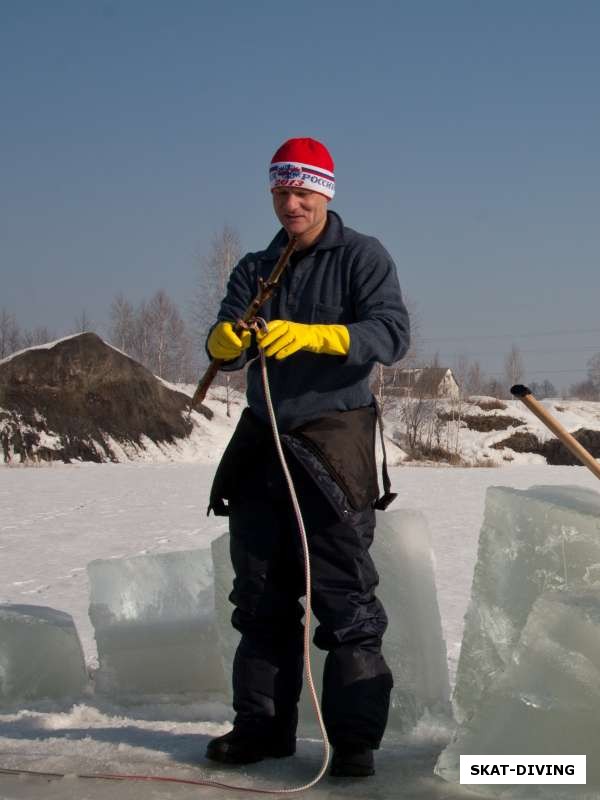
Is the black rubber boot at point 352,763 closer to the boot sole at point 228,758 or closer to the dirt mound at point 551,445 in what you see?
the boot sole at point 228,758

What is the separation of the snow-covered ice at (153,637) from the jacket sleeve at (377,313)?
4.62ft

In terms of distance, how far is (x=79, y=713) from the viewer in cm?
335

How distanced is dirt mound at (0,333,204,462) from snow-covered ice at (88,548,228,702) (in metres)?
16.3

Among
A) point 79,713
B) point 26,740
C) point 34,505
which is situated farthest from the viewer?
point 34,505

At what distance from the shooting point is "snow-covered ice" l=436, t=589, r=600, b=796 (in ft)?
7.52

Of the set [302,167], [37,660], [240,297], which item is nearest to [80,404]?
[37,660]

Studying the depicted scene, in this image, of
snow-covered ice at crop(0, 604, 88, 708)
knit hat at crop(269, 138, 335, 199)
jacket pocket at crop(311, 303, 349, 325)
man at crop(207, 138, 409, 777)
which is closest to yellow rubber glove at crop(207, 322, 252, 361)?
man at crop(207, 138, 409, 777)

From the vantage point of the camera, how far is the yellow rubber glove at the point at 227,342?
2.76 metres

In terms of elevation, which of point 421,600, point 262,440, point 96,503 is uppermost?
point 262,440

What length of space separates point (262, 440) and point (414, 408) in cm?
2864

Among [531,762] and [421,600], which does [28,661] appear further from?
[531,762]

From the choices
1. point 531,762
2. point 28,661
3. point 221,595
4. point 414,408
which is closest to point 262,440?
point 221,595

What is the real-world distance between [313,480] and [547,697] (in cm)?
86

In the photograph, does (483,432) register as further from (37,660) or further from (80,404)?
(37,660)
